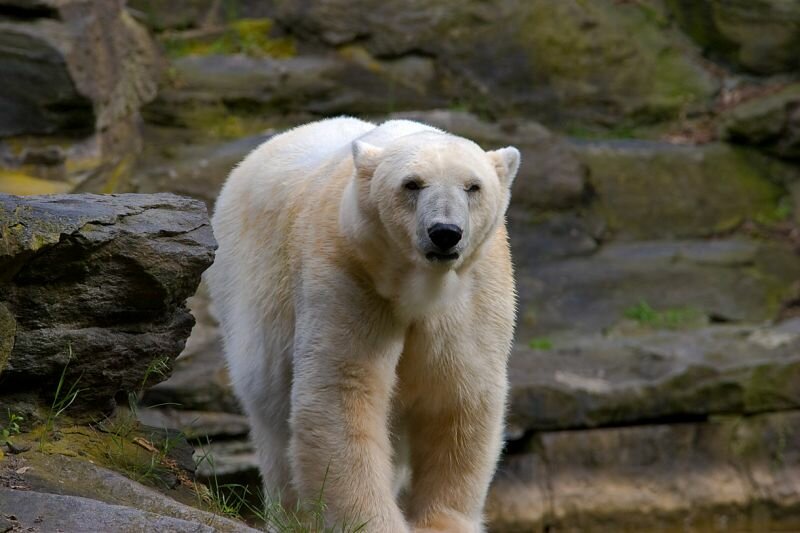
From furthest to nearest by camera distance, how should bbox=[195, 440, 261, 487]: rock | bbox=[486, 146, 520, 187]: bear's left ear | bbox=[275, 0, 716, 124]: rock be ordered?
1. bbox=[275, 0, 716, 124]: rock
2. bbox=[195, 440, 261, 487]: rock
3. bbox=[486, 146, 520, 187]: bear's left ear

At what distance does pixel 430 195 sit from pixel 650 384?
4674 mm

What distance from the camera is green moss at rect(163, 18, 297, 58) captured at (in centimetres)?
1052

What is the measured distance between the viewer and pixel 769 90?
11008mm

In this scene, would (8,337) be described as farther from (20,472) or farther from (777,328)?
(777,328)

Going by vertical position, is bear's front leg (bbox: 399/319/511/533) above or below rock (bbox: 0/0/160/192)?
above

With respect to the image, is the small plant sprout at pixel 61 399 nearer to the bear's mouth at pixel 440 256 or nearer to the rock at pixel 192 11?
the bear's mouth at pixel 440 256

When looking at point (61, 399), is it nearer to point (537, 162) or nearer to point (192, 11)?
point (537, 162)

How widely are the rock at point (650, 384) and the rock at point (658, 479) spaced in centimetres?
11

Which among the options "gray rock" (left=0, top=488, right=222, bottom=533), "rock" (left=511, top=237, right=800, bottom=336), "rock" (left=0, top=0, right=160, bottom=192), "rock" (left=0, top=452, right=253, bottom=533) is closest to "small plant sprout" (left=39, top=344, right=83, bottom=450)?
"rock" (left=0, top=452, right=253, bottom=533)

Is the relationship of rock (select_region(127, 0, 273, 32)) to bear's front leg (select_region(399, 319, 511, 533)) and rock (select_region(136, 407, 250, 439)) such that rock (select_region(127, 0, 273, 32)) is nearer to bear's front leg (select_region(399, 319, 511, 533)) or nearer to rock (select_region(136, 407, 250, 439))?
rock (select_region(136, 407, 250, 439))

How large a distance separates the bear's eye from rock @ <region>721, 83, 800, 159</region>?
7.34m

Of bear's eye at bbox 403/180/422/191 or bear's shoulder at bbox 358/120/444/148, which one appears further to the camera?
bear's shoulder at bbox 358/120/444/148

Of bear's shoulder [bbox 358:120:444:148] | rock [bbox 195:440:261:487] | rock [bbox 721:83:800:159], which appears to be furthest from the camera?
rock [bbox 721:83:800:159]

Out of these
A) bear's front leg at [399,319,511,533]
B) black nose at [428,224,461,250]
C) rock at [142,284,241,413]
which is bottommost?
rock at [142,284,241,413]
